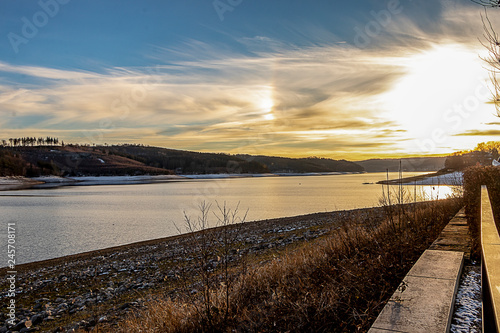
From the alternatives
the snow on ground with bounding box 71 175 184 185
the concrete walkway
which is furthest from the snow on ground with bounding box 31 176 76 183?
the concrete walkway

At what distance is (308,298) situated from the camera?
409 cm

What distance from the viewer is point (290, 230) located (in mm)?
16031

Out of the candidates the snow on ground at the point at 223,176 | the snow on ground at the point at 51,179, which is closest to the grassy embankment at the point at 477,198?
the snow on ground at the point at 51,179

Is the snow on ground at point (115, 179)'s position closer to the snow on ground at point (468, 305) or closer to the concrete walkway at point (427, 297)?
the concrete walkway at point (427, 297)

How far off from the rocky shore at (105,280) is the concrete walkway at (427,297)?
267cm

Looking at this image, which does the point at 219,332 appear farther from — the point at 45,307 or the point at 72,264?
the point at 72,264

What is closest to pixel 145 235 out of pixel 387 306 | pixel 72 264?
pixel 72 264

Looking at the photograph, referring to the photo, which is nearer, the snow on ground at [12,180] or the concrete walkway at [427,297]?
the concrete walkway at [427,297]

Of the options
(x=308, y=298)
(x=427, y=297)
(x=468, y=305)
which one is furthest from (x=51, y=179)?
Result: (x=468, y=305)

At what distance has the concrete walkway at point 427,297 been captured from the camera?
285cm

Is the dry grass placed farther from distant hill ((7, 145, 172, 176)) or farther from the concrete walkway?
distant hill ((7, 145, 172, 176))

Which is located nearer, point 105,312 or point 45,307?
point 105,312

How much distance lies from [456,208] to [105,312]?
965cm

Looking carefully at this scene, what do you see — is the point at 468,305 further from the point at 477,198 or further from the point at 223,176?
the point at 223,176
